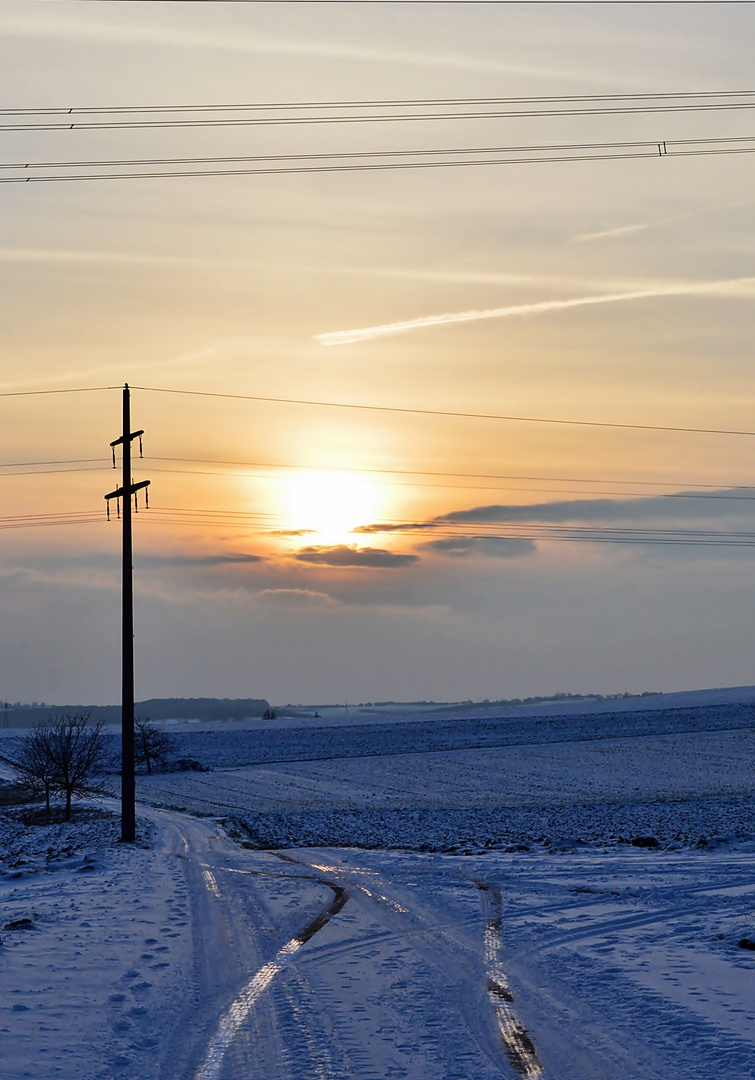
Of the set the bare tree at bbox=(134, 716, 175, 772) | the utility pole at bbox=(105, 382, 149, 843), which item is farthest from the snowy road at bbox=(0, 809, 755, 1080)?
the bare tree at bbox=(134, 716, 175, 772)

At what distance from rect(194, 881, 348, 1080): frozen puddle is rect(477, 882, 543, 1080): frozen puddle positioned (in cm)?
255

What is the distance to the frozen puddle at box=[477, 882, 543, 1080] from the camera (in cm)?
894

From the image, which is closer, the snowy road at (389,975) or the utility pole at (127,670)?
the snowy road at (389,975)

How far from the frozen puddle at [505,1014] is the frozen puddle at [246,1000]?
2551 millimetres

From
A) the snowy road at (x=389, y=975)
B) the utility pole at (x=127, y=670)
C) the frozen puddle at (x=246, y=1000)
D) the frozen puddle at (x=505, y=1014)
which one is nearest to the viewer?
the frozen puddle at (x=505, y=1014)

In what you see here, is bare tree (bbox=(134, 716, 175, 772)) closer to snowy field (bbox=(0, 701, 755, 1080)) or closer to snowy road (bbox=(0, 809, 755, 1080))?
snowy field (bbox=(0, 701, 755, 1080))

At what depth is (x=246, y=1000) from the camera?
11.3 meters

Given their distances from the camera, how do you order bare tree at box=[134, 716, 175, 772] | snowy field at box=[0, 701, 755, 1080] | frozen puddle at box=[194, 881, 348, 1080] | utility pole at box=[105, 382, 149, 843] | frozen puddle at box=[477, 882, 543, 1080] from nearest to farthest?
frozen puddle at box=[477, 882, 543, 1080] < frozen puddle at box=[194, 881, 348, 1080] < snowy field at box=[0, 701, 755, 1080] < utility pole at box=[105, 382, 149, 843] < bare tree at box=[134, 716, 175, 772]

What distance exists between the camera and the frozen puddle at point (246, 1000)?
9102mm

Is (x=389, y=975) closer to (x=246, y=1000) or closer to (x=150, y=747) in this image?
(x=246, y=1000)

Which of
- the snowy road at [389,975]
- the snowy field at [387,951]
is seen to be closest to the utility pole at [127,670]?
the snowy field at [387,951]

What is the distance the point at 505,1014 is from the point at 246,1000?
284 cm

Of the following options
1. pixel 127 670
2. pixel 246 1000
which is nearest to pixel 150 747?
pixel 127 670

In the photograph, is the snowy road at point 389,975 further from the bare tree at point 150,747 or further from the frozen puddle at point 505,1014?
the bare tree at point 150,747
